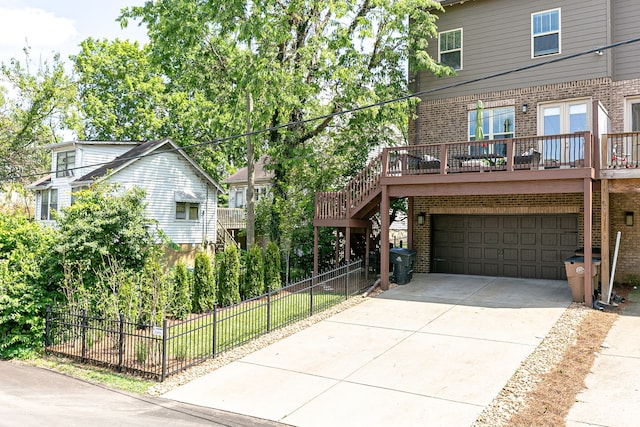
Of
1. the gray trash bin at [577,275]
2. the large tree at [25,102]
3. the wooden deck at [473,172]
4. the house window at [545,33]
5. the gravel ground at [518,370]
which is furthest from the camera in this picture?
the large tree at [25,102]

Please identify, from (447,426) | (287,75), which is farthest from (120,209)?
(447,426)

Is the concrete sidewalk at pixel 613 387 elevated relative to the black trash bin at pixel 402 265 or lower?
lower

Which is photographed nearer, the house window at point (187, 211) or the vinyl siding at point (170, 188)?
the vinyl siding at point (170, 188)

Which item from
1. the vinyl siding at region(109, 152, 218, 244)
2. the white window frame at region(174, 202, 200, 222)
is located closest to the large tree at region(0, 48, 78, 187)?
the vinyl siding at region(109, 152, 218, 244)

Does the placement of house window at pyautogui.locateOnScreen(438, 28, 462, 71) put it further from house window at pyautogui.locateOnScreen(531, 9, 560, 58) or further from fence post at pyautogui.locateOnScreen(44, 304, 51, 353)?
fence post at pyautogui.locateOnScreen(44, 304, 51, 353)

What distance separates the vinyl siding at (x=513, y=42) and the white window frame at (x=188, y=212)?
42.6 ft

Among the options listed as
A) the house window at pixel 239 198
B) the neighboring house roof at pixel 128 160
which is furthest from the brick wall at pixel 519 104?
the house window at pixel 239 198

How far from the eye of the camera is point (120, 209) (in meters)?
13.6

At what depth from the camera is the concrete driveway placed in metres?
6.74

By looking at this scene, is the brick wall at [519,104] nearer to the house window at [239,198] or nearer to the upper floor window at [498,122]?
the upper floor window at [498,122]

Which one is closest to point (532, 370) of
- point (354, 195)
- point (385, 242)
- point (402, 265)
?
point (385, 242)

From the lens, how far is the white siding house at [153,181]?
22.3 m

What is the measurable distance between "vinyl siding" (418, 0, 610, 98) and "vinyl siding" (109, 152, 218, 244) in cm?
1259

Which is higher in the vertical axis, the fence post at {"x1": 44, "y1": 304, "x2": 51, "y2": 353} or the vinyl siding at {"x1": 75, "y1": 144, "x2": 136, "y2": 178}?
the vinyl siding at {"x1": 75, "y1": 144, "x2": 136, "y2": 178}
